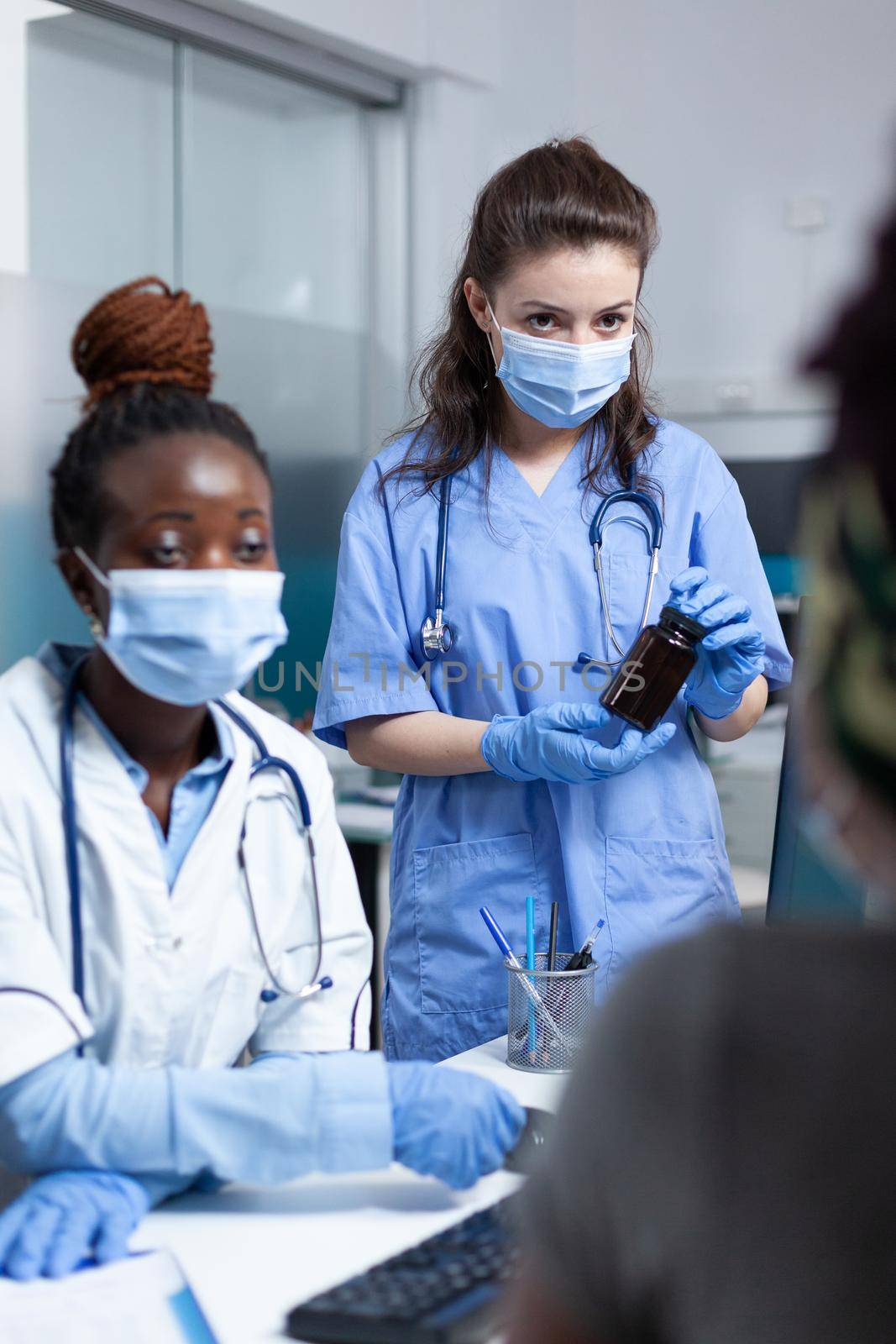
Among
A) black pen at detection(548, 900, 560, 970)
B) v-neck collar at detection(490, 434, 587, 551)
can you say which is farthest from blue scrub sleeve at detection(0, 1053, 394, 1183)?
v-neck collar at detection(490, 434, 587, 551)

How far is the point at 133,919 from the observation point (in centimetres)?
92

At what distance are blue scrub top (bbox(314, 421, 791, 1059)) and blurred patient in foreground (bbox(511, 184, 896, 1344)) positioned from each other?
44.3 inches

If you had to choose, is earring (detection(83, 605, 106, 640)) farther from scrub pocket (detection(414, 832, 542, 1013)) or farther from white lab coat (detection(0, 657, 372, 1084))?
scrub pocket (detection(414, 832, 542, 1013))

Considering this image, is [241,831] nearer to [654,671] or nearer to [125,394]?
[125,394]

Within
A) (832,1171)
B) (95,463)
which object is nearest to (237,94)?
(95,463)

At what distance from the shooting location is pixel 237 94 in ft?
9.75

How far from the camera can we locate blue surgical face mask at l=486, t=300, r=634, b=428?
5.21ft

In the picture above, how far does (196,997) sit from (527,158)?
1096 millimetres

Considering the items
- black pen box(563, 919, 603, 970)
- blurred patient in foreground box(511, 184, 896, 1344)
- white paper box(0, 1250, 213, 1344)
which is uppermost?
blurred patient in foreground box(511, 184, 896, 1344)

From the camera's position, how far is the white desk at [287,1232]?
2.71ft

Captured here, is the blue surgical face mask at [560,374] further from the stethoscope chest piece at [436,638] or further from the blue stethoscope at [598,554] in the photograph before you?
the stethoscope chest piece at [436,638]

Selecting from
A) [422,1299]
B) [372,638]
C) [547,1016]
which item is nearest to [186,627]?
[422,1299]

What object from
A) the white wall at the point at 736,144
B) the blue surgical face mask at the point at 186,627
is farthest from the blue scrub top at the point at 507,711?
the white wall at the point at 736,144

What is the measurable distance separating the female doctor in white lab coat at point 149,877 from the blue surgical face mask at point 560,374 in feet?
2.28
